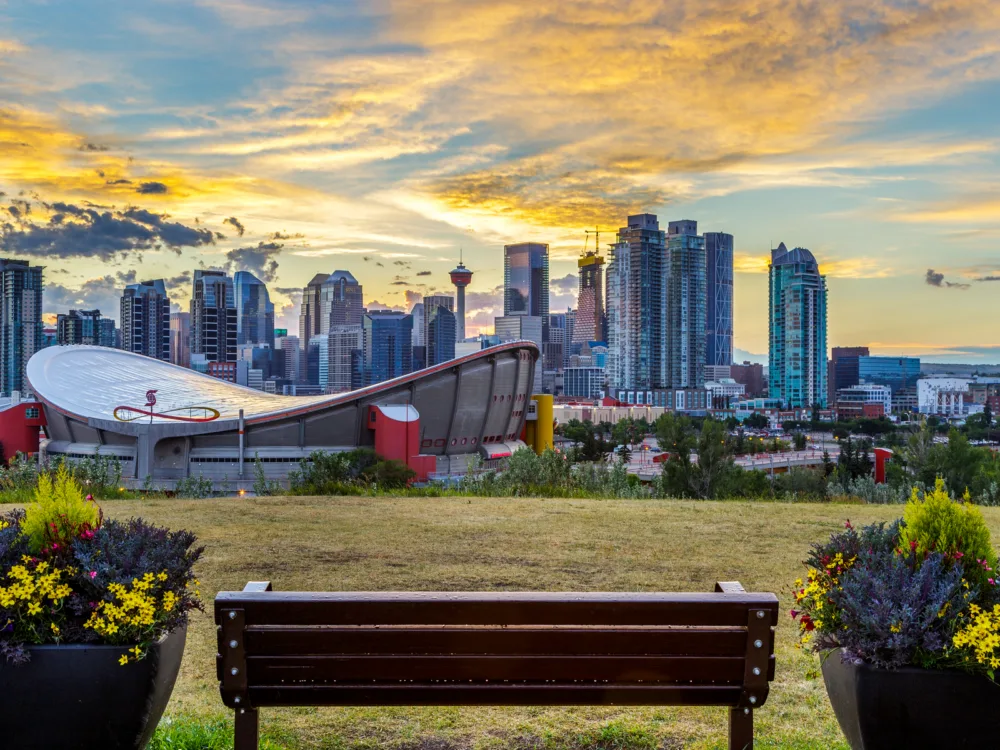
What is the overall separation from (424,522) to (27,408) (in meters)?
41.5

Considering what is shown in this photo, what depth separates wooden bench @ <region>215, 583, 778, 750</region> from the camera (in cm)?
286

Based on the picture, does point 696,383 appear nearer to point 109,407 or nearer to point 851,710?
point 109,407

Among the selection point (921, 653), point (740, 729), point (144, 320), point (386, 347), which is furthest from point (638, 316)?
point (921, 653)

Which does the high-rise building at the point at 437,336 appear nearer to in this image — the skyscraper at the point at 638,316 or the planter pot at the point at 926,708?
the skyscraper at the point at 638,316

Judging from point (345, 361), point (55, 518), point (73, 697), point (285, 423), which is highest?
point (345, 361)

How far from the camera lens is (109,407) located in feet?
140

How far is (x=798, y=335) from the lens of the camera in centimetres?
16688

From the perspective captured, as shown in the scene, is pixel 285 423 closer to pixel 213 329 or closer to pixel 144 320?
pixel 144 320

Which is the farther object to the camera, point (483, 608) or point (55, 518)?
point (55, 518)

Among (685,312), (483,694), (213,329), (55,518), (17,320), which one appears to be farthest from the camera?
(685,312)

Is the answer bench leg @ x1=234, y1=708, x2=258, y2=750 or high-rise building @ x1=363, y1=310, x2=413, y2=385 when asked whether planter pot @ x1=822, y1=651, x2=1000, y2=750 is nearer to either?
bench leg @ x1=234, y1=708, x2=258, y2=750

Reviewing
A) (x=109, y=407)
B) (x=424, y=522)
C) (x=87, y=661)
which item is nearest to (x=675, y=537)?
(x=424, y=522)

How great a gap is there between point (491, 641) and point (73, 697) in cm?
153

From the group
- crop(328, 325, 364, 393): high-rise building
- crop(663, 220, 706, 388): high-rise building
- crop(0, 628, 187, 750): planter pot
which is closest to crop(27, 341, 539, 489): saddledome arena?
crop(0, 628, 187, 750): planter pot
